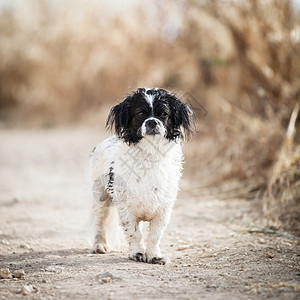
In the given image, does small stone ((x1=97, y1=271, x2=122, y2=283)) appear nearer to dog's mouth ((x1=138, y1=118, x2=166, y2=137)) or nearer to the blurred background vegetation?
dog's mouth ((x1=138, y1=118, x2=166, y2=137))

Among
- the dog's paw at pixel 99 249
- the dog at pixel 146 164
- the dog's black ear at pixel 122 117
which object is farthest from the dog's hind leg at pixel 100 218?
the dog's black ear at pixel 122 117

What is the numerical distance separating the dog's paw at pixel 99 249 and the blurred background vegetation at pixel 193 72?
1576 millimetres

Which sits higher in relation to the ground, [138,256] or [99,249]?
[99,249]

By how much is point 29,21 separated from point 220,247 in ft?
49.3

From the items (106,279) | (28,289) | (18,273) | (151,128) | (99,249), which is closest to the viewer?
(28,289)

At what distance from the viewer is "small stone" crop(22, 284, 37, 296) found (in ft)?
9.73

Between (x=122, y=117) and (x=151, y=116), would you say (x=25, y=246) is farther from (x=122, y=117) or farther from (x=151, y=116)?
(x=151, y=116)

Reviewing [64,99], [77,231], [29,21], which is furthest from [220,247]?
[29,21]

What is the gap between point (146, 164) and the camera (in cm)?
397

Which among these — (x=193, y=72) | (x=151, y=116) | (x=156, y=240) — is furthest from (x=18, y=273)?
(x=193, y=72)

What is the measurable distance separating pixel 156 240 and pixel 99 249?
0.67 metres

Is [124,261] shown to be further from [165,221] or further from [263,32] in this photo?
[263,32]

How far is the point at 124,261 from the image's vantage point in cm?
385

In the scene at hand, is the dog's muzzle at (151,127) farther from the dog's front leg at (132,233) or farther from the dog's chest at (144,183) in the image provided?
the dog's front leg at (132,233)
